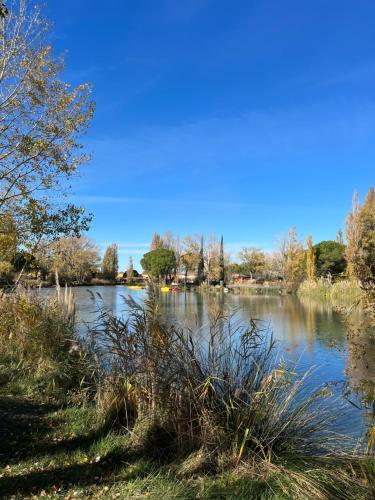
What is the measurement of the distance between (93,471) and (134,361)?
1.25 meters

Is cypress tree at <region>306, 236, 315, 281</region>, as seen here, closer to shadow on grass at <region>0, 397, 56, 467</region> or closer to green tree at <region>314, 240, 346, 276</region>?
green tree at <region>314, 240, 346, 276</region>

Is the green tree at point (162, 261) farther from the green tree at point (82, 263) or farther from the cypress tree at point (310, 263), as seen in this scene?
the cypress tree at point (310, 263)

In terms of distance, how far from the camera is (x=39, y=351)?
702 cm

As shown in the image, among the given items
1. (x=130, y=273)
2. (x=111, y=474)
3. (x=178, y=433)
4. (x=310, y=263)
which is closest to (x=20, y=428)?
(x=111, y=474)

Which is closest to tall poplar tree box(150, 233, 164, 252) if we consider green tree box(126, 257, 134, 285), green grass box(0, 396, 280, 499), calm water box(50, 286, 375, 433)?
green tree box(126, 257, 134, 285)

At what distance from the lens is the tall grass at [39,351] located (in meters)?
6.26

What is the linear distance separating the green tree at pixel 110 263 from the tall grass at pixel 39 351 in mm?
71398

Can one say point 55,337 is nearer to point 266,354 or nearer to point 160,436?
point 160,436

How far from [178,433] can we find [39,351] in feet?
12.7

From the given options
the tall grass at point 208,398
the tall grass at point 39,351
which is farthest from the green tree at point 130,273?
the tall grass at point 208,398

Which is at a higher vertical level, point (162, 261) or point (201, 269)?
point (162, 261)

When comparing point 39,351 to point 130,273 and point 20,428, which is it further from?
point 130,273

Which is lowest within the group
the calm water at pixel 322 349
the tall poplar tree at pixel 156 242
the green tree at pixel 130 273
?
the calm water at pixel 322 349

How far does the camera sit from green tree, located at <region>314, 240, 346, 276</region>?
5072 cm
